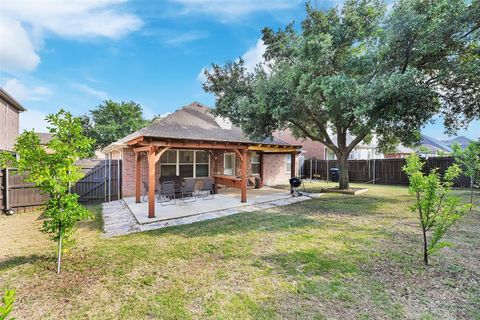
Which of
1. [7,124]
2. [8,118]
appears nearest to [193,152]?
[7,124]

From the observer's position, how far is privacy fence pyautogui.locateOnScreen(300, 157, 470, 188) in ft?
51.4

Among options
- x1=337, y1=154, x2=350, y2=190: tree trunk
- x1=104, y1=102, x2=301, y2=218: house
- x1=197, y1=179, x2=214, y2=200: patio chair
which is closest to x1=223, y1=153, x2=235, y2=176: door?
x1=104, y1=102, x2=301, y2=218: house

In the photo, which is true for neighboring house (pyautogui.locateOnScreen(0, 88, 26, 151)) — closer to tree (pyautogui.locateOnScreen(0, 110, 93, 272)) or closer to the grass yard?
the grass yard

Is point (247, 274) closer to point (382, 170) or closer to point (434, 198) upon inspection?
point (434, 198)

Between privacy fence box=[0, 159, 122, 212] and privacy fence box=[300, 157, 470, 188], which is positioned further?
privacy fence box=[300, 157, 470, 188]

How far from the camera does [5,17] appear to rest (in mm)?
7547

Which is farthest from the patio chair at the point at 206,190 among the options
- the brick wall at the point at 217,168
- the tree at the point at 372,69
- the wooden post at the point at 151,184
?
the tree at the point at 372,69

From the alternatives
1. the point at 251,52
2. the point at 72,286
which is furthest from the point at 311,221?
the point at 251,52

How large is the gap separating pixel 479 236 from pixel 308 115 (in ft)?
27.7

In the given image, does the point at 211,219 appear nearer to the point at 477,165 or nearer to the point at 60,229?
the point at 60,229

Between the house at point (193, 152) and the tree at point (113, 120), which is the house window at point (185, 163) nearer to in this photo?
the house at point (193, 152)

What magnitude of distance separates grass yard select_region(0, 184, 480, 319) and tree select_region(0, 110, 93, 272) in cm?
96

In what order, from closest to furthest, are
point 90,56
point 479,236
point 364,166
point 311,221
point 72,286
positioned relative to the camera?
point 72,286
point 479,236
point 311,221
point 90,56
point 364,166

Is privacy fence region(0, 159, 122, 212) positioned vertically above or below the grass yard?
above
